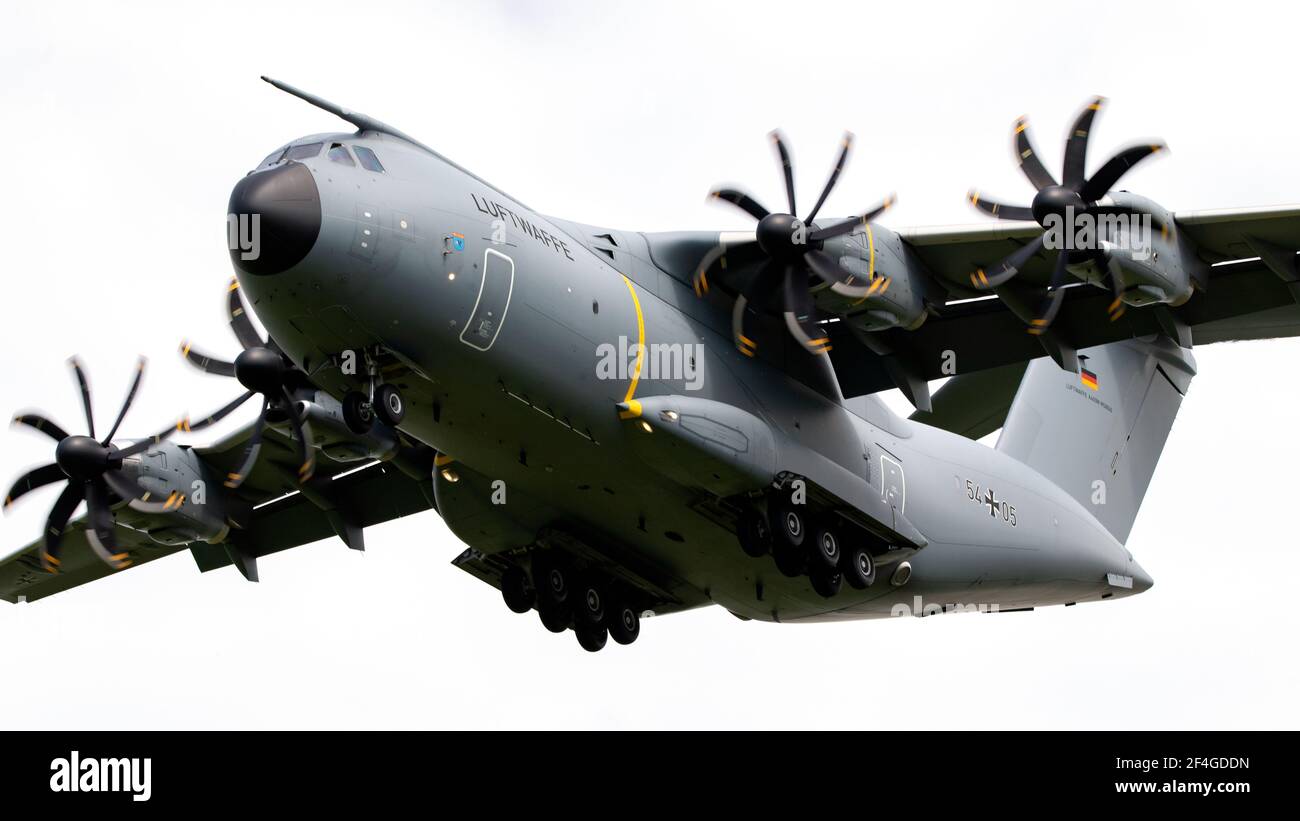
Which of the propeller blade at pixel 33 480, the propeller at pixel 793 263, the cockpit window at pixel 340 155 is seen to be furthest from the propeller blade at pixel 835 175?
the propeller blade at pixel 33 480

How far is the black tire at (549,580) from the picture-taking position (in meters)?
14.9

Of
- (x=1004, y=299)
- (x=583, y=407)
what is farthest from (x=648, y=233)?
(x=1004, y=299)

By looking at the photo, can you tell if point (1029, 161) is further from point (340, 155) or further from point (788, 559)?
point (340, 155)

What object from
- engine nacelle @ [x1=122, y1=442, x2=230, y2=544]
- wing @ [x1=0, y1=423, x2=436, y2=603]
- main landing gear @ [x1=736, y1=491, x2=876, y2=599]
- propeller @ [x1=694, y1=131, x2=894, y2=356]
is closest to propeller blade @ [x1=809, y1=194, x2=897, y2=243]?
propeller @ [x1=694, y1=131, x2=894, y2=356]

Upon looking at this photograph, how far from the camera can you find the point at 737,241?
13625mm

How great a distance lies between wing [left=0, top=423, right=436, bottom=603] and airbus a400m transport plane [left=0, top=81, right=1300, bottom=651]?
0.04 m

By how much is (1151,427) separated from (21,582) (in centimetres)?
1137

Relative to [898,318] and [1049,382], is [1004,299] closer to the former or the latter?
[898,318]

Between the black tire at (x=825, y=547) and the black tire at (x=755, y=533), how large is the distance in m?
0.45

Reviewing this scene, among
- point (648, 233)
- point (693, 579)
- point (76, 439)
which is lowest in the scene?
point (693, 579)

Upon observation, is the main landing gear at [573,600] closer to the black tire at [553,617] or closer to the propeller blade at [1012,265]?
the black tire at [553,617]

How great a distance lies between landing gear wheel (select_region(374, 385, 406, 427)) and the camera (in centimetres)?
1209

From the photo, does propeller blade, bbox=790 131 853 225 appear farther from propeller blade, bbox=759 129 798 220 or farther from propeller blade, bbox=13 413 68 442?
propeller blade, bbox=13 413 68 442

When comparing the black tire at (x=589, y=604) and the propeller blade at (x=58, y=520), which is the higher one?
the propeller blade at (x=58, y=520)
